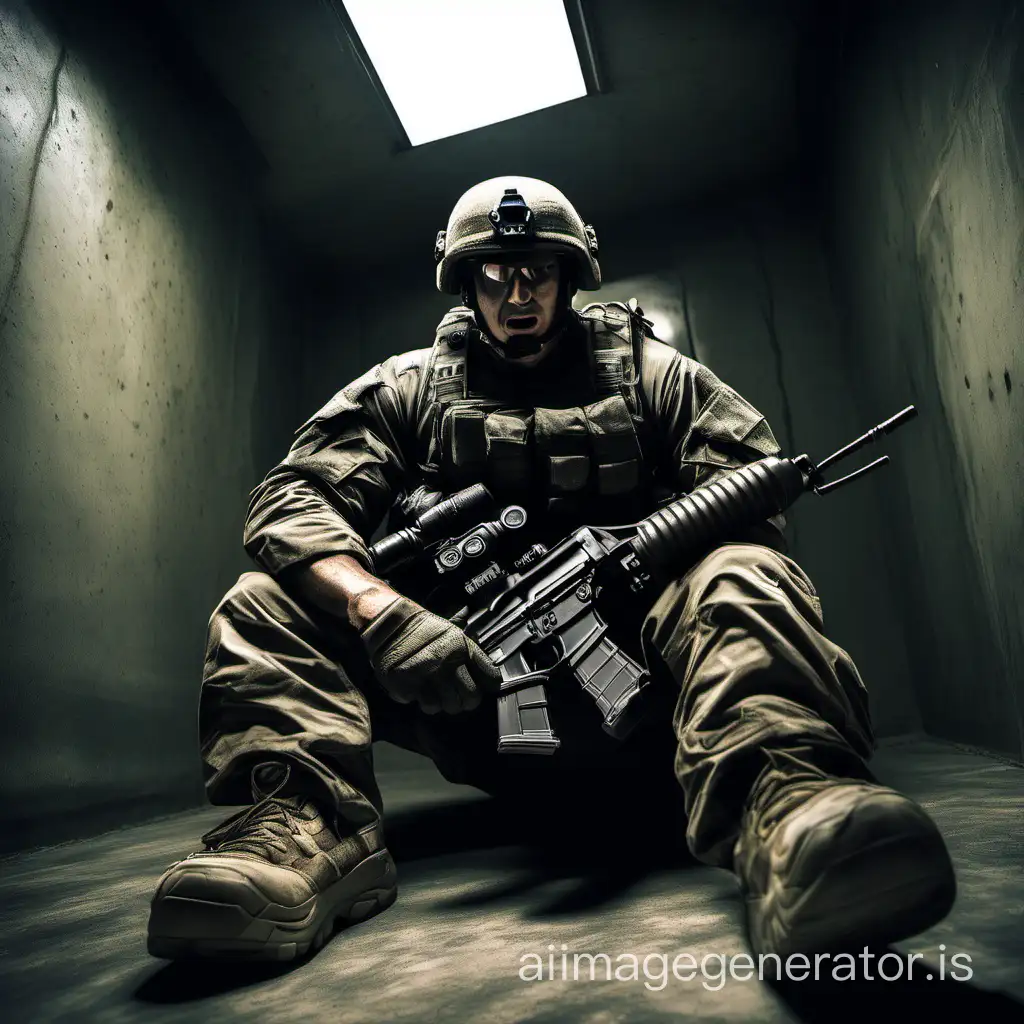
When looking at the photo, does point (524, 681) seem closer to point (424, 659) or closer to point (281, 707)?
point (424, 659)

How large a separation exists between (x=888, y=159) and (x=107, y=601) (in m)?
2.01

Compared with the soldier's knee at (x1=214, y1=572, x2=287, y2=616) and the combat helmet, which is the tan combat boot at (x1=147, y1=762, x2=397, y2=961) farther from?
the combat helmet

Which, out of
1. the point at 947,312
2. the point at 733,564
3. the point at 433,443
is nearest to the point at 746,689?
the point at 733,564

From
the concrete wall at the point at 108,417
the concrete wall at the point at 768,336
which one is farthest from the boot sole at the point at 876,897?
the concrete wall at the point at 768,336

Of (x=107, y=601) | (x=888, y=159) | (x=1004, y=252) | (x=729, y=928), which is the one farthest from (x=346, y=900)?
(x=888, y=159)

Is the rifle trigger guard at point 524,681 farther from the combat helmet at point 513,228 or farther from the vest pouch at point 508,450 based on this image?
the combat helmet at point 513,228

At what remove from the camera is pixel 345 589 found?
1.12 m

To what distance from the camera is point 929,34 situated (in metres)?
1.55

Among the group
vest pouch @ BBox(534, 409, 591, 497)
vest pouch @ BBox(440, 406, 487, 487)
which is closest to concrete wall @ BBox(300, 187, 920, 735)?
vest pouch @ BBox(534, 409, 591, 497)

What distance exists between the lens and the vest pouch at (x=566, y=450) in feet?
4.48

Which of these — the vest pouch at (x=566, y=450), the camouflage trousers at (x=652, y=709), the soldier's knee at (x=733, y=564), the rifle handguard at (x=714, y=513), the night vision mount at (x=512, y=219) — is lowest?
the camouflage trousers at (x=652, y=709)

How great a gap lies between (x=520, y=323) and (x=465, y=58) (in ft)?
3.41

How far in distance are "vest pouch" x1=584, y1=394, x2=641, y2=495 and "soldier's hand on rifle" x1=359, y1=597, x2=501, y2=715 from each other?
440 millimetres

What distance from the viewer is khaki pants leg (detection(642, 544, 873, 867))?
2.54ft
